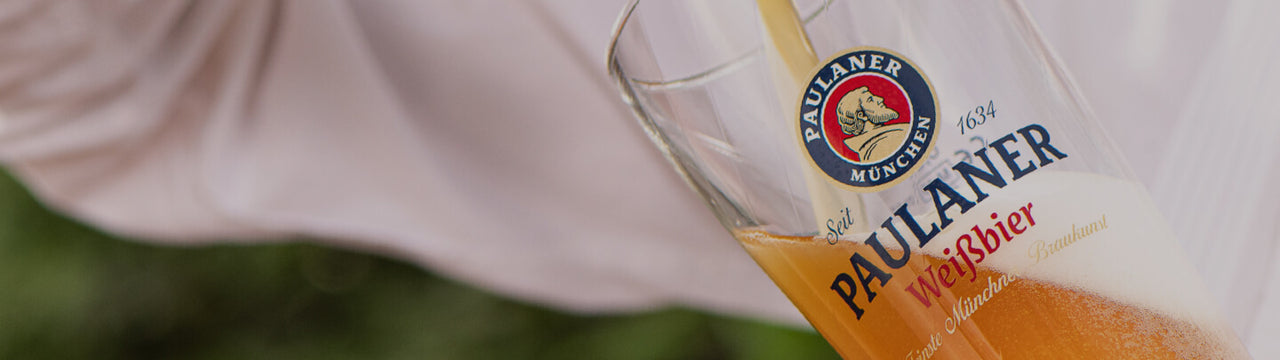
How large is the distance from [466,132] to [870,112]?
26 centimetres

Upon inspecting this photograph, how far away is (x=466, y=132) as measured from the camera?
0.41 meters

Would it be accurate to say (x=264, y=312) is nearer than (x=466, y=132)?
No

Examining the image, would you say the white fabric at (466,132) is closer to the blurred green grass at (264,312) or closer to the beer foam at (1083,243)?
the beer foam at (1083,243)

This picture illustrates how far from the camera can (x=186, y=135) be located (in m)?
0.35

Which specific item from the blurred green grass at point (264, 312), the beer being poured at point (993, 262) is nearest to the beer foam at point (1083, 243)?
the beer being poured at point (993, 262)

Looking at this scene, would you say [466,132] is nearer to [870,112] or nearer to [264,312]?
[870,112]

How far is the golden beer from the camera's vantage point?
0.17m

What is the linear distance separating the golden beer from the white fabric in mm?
87

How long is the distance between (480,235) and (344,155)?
66 millimetres

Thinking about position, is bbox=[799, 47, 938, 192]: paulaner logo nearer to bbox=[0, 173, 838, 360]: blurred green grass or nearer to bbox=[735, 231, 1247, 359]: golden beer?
bbox=[735, 231, 1247, 359]: golden beer

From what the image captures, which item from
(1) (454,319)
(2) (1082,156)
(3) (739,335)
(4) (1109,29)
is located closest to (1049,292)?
(2) (1082,156)

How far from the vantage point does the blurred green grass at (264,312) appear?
3.13 feet

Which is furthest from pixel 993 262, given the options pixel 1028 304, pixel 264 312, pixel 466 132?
pixel 264 312

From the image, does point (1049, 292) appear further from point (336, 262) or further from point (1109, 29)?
point (336, 262)
